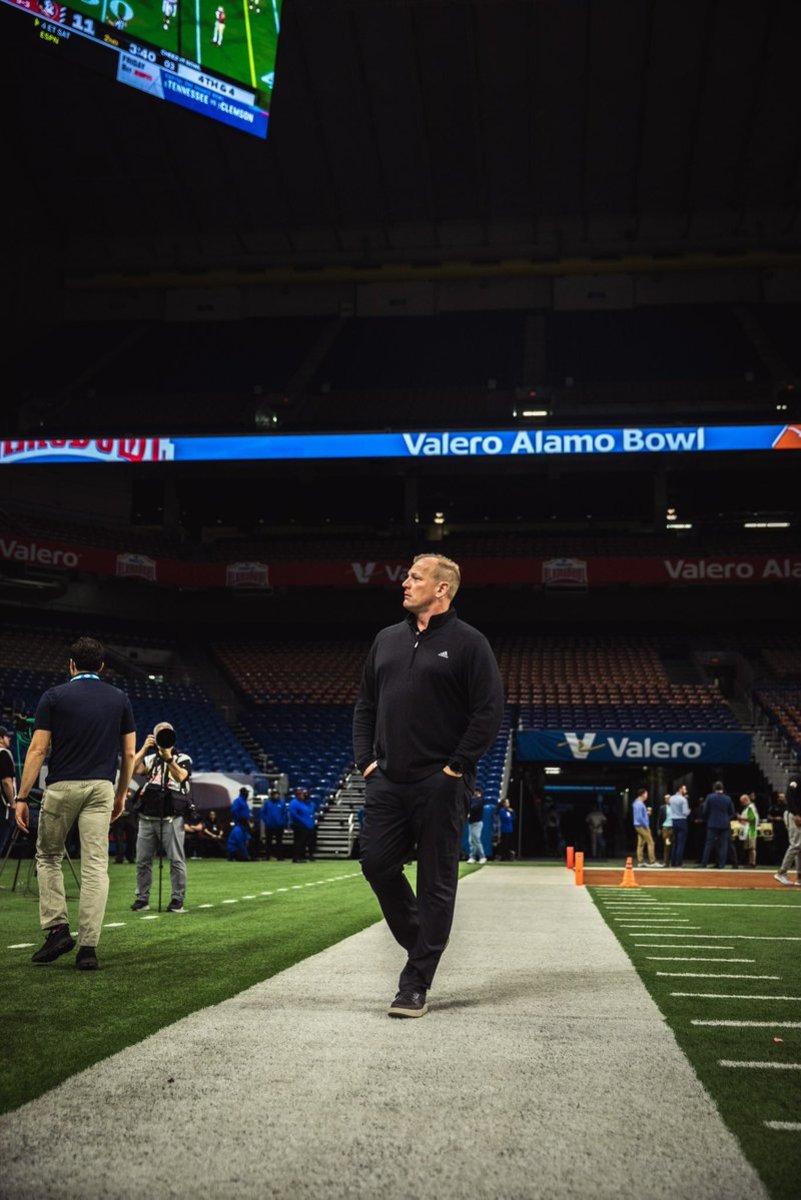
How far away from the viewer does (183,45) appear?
23328mm

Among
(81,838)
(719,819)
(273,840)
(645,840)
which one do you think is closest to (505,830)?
(645,840)

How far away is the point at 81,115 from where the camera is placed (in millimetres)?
35719

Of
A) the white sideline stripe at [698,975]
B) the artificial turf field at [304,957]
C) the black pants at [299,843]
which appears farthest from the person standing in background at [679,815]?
the white sideline stripe at [698,975]

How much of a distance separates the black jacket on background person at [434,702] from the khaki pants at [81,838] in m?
2.15

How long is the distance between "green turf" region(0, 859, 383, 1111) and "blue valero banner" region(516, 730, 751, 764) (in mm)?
16826

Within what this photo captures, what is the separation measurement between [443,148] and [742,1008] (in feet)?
119

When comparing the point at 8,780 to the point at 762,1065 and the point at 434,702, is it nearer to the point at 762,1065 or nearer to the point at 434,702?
the point at 434,702

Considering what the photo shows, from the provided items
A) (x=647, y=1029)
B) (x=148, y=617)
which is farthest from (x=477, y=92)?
(x=647, y=1029)

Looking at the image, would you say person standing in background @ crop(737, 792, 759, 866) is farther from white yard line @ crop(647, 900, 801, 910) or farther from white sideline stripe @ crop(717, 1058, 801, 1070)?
white sideline stripe @ crop(717, 1058, 801, 1070)

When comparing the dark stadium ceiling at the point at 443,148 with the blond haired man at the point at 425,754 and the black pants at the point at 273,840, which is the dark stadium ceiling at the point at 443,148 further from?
the blond haired man at the point at 425,754

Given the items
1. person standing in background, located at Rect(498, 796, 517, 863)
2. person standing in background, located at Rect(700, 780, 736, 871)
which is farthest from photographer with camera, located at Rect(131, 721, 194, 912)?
person standing in background, located at Rect(498, 796, 517, 863)

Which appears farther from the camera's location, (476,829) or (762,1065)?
(476,829)

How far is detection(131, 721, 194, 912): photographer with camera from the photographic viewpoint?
10.5m

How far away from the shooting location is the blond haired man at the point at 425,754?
495 centimetres
